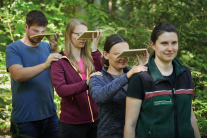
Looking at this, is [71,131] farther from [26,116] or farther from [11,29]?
[11,29]

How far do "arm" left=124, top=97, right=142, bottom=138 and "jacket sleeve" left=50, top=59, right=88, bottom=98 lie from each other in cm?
57

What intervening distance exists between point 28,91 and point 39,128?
521mm

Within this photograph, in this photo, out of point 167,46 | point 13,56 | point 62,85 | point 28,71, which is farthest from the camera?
point 13,56

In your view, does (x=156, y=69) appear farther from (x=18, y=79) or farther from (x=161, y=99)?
(x=18, y=79)

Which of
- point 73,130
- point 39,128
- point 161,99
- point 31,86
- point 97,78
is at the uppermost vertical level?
point 97,78

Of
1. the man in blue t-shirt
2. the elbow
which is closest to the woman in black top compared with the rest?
the man in blue t-shirt

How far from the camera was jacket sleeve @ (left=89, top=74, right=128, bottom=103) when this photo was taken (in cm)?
174

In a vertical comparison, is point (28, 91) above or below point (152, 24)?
below

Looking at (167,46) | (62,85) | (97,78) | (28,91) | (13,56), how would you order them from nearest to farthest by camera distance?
(167,46) → (97,78) → (62,85) → (13,56) → (28,91)

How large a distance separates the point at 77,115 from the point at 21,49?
1.15 meters

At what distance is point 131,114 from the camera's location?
1.74 m

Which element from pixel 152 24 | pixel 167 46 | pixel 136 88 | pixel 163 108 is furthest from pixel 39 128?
pixel 152 24

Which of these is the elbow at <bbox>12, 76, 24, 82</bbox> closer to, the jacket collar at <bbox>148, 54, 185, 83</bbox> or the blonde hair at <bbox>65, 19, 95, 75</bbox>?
the blonde hair at <bbox>65, 19, 95, 75</bbox>

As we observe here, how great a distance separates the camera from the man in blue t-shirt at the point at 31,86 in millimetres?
2596
